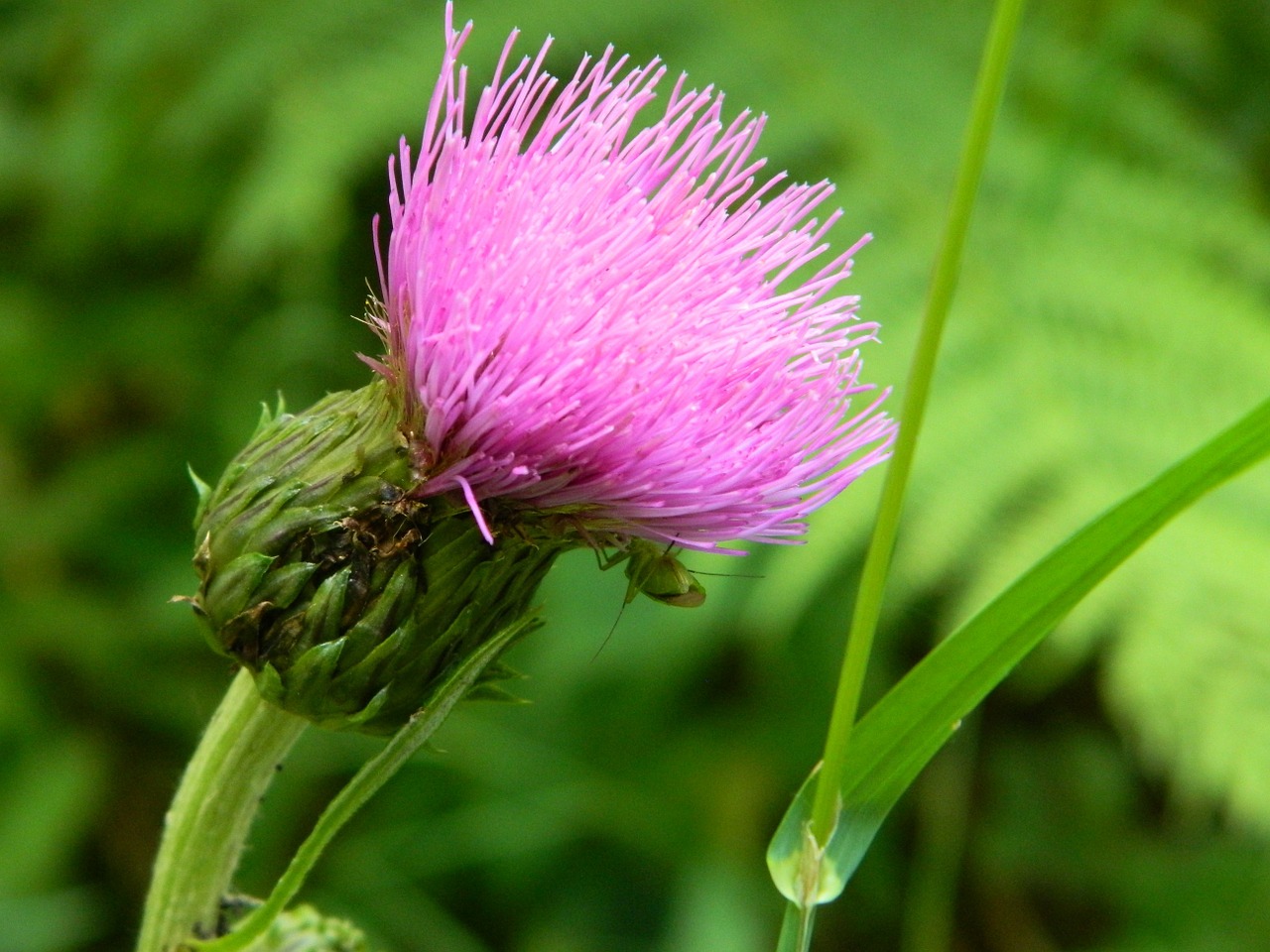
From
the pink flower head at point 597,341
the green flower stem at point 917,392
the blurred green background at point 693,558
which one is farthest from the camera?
the blurred green background at point 693,558

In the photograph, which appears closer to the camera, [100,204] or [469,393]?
[469,393]

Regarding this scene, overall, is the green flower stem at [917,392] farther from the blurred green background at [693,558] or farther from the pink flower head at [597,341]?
the blurred green background at [693,558]

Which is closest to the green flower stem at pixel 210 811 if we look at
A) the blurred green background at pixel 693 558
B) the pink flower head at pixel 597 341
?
the pink flower head at pixel 597 341

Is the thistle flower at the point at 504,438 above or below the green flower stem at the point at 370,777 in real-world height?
above

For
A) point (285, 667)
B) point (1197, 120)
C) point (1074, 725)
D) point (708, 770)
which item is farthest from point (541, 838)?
point (1197, 120)

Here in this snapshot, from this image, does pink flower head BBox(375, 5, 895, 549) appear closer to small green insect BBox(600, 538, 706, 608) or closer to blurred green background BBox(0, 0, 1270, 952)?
small green insect BBox(600, 538, 706, 608)

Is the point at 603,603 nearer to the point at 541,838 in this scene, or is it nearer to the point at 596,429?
the point at 541,838

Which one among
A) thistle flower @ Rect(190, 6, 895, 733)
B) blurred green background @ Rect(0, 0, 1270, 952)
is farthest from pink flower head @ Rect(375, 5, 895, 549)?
blurred green background @ Rect(0, 0, 1270, 952)
